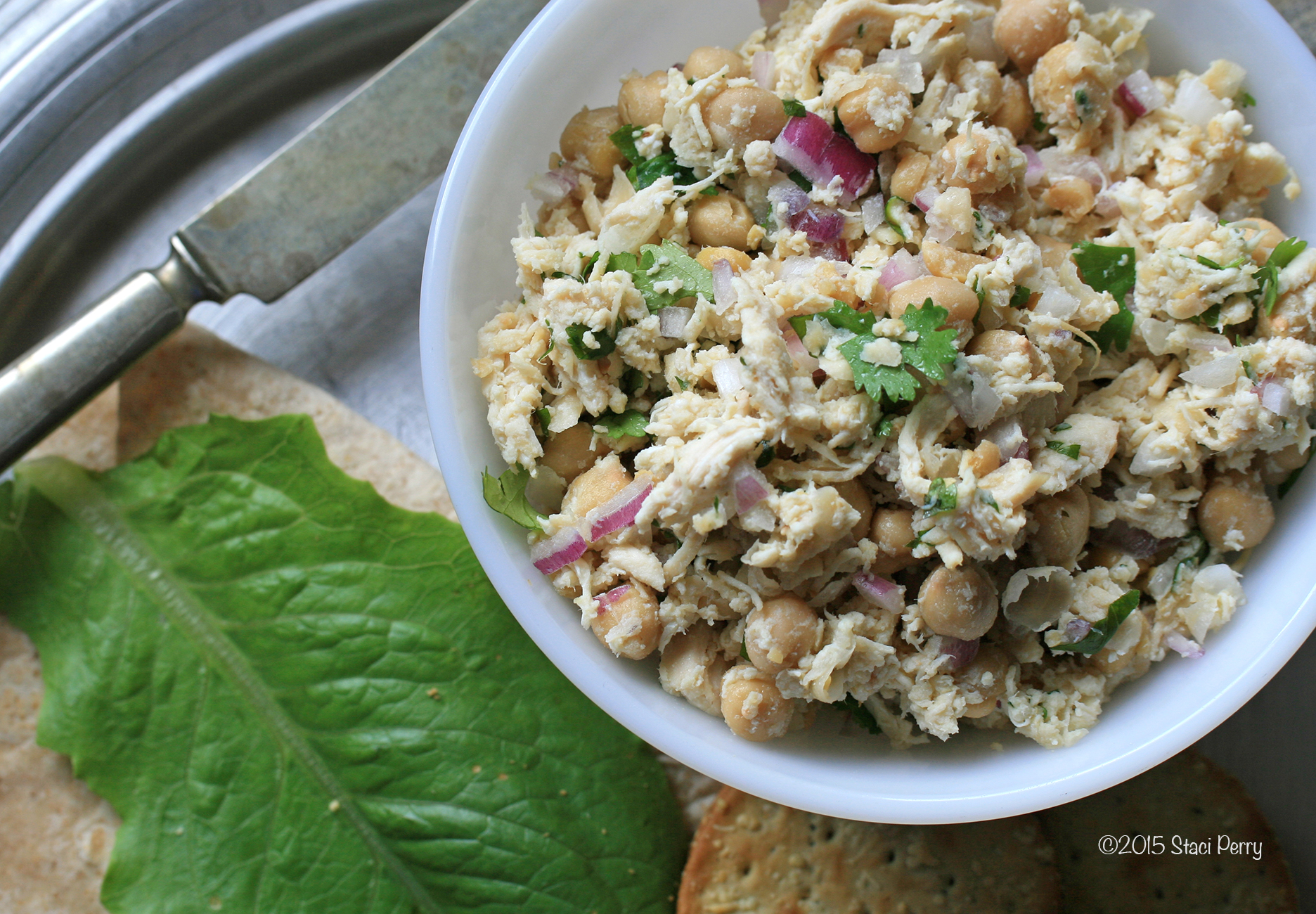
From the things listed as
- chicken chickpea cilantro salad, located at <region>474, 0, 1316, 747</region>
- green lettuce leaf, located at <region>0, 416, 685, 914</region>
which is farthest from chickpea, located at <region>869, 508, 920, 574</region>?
green lettuce leaf, located at <region>0, 416, 685, 914</region>

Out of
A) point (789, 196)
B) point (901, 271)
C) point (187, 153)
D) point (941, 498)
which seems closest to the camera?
point (941, 498)

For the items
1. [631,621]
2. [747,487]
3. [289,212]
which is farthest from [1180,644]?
[289,212]

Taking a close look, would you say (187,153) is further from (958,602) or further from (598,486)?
(958,602)

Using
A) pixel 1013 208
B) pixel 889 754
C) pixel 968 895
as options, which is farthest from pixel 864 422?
pixel 968 895

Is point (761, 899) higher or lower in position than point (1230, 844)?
higher

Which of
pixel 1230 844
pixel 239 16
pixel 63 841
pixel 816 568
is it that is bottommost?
pixel 1230 844

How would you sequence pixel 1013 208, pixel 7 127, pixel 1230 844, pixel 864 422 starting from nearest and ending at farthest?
pixel 864 422, pixel 1013 208, pixel 1230 844, pixel 7 127

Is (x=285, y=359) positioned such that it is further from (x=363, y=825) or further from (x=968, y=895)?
(x=968, y=895)
